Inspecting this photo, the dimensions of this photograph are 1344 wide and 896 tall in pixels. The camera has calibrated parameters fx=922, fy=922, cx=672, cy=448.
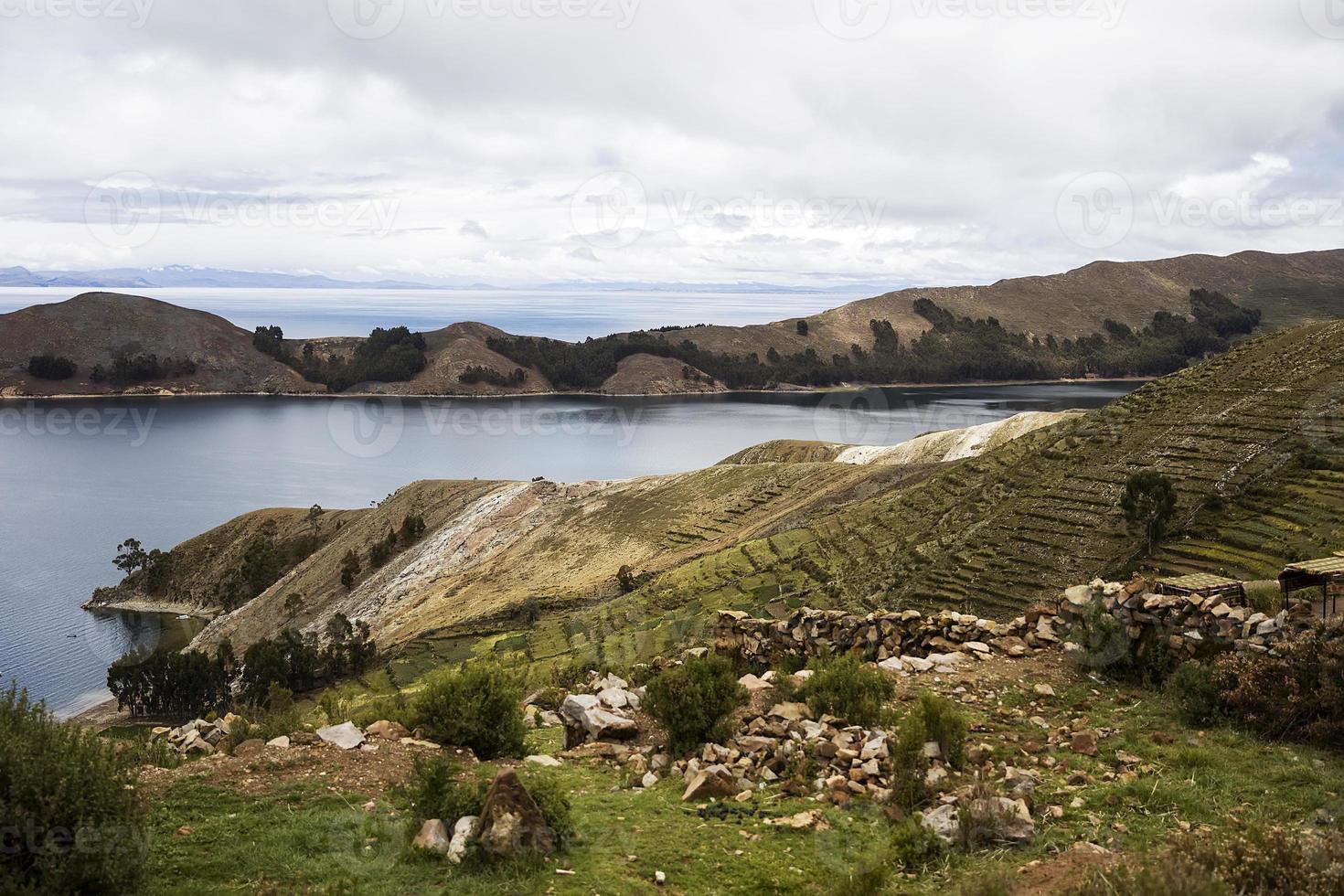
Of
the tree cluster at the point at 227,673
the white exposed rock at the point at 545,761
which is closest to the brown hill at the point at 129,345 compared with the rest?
the tree cluster at the point at 227,673

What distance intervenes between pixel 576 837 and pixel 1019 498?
904 inches

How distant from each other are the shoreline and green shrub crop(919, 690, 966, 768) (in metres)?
167

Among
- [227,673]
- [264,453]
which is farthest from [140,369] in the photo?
[227,673]

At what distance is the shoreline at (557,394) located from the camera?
539 ft

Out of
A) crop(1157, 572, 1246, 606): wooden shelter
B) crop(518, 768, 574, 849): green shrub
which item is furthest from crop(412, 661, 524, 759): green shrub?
crop(1157, 572, 1246, 606): wooden shelter

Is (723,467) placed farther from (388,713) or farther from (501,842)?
(501,842)

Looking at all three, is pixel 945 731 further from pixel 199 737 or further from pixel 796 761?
pixel 199 737

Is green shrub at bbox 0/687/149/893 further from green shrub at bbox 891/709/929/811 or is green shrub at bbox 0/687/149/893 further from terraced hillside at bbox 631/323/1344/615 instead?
terraced hillside at bbox 631/323/1344/615

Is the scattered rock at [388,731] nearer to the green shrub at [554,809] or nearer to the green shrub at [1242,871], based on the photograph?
the green shrub at [554,809]

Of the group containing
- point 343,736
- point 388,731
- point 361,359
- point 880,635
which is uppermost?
point 361,359

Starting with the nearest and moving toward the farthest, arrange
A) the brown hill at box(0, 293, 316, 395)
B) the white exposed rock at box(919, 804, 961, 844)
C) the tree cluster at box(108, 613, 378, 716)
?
1. the white exposed rock at box(919, 804, 961, 844)
2. the tree cluster at box(108, 613, 378, 716)
3. the brown hill at box(0, 293, 316, 395)

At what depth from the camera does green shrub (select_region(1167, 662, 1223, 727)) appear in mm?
9906

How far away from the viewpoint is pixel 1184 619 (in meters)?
11.6

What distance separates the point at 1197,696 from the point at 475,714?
7888 millimetres
